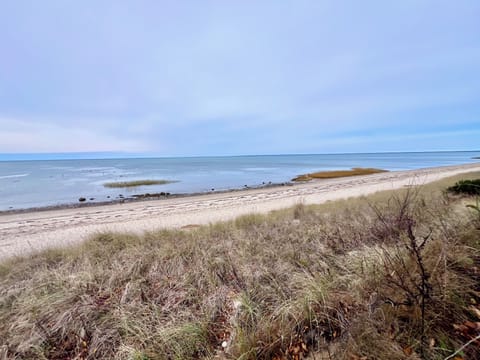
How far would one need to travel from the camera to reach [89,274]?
3.85 meters

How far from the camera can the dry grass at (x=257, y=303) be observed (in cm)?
191

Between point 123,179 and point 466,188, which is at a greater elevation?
point 466,188

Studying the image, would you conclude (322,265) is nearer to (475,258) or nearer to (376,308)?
(376,308)

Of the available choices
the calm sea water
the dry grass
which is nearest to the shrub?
the dry grass

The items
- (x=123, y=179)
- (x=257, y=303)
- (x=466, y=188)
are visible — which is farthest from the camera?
(x=123, y=179)

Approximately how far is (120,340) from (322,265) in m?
2.90

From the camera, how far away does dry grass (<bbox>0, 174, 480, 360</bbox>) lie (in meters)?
1.91

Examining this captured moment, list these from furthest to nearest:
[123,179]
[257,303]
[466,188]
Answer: [123,179] < [466,188] < [257,303]

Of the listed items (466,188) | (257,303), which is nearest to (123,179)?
(257,303)

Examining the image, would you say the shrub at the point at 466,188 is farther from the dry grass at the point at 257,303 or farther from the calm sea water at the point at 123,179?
the calm sea water at the point at 123,179

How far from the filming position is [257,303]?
2816 mm

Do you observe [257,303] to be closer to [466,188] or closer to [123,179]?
[466,188]

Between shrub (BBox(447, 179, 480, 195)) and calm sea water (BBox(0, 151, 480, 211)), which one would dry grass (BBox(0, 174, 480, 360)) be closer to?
shrub (BBox(447, 179, 480, 195))

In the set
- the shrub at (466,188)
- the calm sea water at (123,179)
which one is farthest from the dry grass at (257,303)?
the calm sea water at (123,179)
